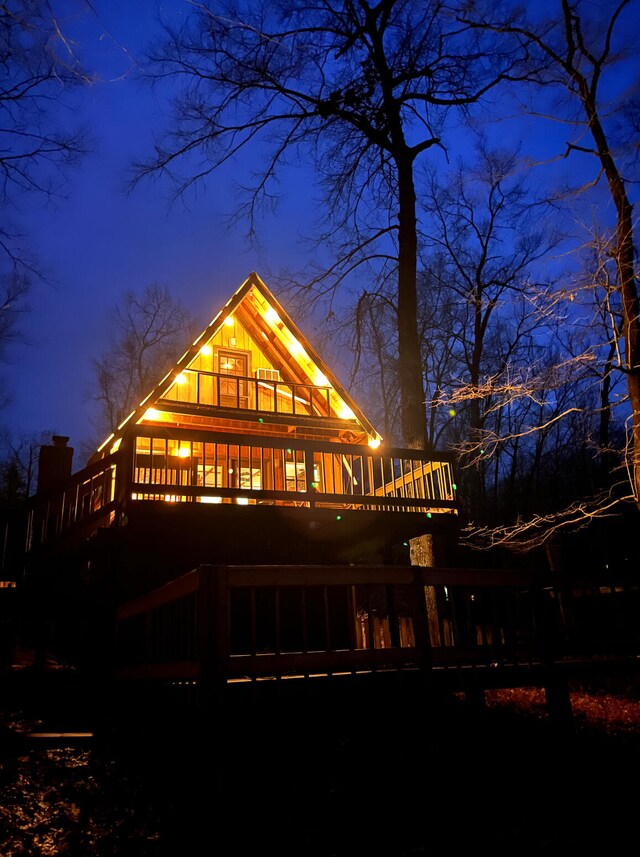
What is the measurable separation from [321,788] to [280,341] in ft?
43.0

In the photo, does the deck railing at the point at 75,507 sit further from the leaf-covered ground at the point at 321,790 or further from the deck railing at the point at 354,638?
the leaf-covered ground at the point at 321,790

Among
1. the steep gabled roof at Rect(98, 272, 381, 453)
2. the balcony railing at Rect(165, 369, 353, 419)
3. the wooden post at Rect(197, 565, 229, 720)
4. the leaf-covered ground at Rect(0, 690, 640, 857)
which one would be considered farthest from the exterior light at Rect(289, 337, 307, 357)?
the wooden post at Rect(197, 565, 229, 720)

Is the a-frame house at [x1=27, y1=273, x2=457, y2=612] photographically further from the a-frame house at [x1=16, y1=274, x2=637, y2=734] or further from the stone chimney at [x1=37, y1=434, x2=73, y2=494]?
the stone chimney at [x1=37, y1=434, x2=73, y2=494]

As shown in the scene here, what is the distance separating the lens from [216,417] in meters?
15.4

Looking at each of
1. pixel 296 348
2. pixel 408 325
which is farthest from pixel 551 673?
pixel 296 348

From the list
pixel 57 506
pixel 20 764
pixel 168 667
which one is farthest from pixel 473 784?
pixel 57 506

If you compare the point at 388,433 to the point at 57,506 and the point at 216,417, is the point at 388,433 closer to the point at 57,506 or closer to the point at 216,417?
the point at 216,417

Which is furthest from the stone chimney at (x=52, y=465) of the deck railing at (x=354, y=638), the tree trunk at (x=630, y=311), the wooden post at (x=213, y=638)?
the tree trunk at (x=630, y=311)

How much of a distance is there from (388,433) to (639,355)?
24.8m

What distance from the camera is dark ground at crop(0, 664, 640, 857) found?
15.2 feet

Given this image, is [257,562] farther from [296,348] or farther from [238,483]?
[296,348]

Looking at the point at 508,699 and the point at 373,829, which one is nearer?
the point at 373,829

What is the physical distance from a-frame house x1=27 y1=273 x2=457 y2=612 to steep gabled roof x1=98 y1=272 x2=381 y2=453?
39 millimetres

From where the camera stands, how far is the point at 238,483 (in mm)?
11398
